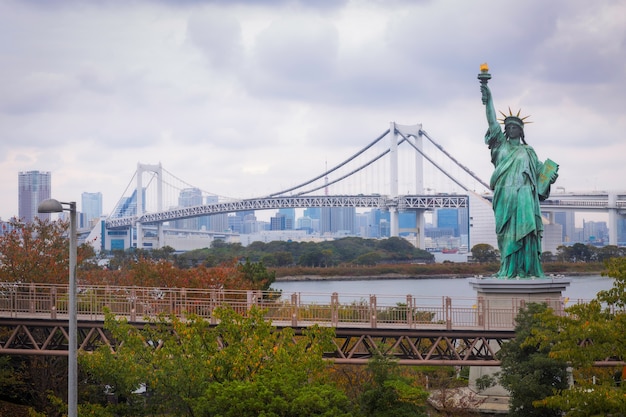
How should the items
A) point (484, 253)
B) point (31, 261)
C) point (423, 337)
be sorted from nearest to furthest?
point (423, 337) → point (31, 261) → point (484, 253)

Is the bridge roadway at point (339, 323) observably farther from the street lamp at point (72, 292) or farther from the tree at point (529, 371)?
the street lamp at point (72, 292)

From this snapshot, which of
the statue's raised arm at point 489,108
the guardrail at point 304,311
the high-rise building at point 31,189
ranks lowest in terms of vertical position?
the guardrail at point 304,311

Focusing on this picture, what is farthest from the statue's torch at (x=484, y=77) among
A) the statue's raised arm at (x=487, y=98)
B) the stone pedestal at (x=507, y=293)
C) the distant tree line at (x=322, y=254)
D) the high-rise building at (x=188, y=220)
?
the high-rise building at (x=188, y=220)

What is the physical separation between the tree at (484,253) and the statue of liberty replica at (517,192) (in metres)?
66.3

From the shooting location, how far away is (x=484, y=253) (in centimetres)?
9288

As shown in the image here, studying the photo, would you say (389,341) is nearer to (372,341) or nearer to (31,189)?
(372,341)

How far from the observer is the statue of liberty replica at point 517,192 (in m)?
26.3

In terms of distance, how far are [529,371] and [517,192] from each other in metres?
9.05

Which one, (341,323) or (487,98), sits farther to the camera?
(487,98)

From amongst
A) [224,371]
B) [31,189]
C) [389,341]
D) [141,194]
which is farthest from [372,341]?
[31,189]

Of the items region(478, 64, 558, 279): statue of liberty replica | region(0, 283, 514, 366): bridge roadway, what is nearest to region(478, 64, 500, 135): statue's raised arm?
region(478, 64, 558, 279): statue of liberty replica

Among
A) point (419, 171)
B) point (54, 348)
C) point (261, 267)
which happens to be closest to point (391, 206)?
point (419, 171)

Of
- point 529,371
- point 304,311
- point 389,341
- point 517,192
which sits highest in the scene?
point 517,192

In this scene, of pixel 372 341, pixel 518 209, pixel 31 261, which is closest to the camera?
pixel 372 341
